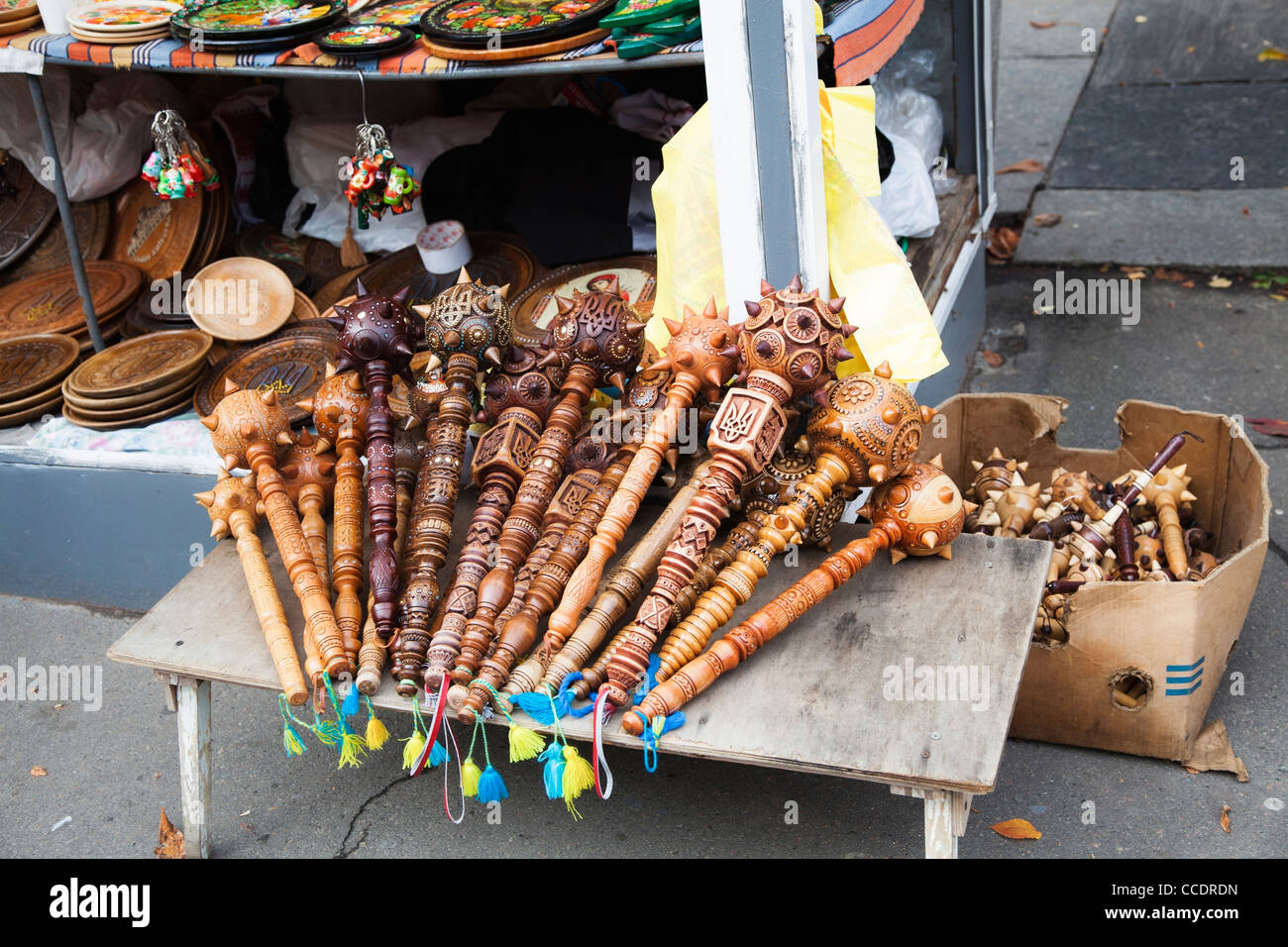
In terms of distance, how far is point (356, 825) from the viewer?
316 centimetres

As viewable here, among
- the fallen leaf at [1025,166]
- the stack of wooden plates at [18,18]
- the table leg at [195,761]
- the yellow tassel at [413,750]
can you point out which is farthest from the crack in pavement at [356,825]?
the fallen leaf at [1025,166]

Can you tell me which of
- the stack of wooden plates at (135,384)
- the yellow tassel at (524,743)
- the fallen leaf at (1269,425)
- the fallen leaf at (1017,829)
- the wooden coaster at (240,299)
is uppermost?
the wooden coaster at (240,299)

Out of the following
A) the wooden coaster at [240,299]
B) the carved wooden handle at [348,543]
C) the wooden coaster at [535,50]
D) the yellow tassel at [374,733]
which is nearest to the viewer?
the yellow tassel at [374,733]

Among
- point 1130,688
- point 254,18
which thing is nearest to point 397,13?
point 254,18

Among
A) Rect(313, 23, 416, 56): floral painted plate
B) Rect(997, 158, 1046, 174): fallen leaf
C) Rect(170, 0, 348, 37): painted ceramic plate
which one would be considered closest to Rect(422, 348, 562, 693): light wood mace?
Rect(313, 23, 416, 56): floral painted plate

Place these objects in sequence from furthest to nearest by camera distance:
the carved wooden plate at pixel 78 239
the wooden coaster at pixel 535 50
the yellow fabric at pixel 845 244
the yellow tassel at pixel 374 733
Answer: the carved wooden plate at pixel 78 239 → the wooden coaster at pixel 535 50 → the yellow fabric at pixel 845 244 → the yellow tassel at pixel 374 733

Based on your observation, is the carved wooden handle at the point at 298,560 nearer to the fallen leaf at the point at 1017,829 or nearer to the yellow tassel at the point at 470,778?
the yellow tassel at the point at 470,778

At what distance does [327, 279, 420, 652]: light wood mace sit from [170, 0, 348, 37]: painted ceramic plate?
1.01m

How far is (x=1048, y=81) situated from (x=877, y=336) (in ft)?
20.0

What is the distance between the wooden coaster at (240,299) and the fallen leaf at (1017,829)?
2937 millimetres

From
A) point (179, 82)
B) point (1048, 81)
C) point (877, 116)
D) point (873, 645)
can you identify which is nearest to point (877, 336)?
point (873, 645)

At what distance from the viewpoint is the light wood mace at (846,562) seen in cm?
241

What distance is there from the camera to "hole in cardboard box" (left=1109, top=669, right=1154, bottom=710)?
9.51 ft

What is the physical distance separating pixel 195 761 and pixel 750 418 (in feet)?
5.54
